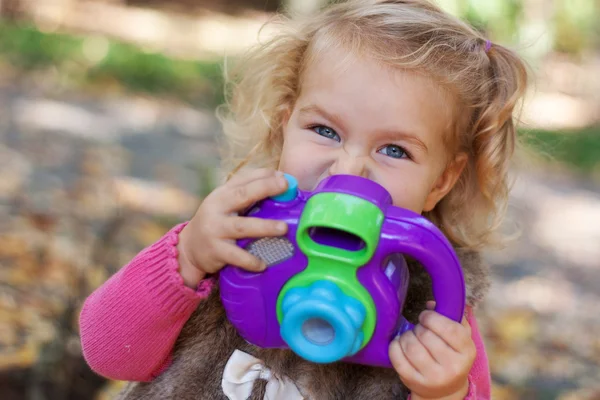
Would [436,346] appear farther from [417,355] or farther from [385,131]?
[385,131]

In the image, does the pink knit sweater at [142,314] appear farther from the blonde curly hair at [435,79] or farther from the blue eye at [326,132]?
the blonde curly hair at [435,79]

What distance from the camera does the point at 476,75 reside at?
171 centimetres

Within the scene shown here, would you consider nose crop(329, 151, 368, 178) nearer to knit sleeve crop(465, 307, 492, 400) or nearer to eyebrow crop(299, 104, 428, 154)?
eyebrow crop(299, 104, 428, 154)

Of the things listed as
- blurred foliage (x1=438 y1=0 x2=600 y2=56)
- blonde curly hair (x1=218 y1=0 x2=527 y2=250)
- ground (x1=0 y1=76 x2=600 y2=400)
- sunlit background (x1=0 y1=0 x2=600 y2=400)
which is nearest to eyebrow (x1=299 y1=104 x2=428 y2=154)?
blonde curly hair (x1=218 y1=0 x2=527 y2=250)

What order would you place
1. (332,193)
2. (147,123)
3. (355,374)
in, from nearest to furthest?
(332,193) → (355,374) → (147,123)

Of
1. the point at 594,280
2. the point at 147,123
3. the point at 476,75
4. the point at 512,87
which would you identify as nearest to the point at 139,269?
the point at 476,75

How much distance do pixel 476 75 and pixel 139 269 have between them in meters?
0.81

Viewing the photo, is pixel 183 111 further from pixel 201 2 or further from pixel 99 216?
pixel 201 2

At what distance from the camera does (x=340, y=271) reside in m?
1.29

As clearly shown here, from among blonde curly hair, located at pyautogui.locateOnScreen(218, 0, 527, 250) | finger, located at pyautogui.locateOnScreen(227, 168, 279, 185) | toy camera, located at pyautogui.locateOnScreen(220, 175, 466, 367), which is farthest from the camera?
blonde curly hair, located at pyautogui.locateOnScreen(218, 0, 527, 250)

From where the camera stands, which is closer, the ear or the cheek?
the cheek

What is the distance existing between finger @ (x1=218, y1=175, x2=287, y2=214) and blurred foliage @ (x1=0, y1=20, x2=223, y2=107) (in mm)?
5003

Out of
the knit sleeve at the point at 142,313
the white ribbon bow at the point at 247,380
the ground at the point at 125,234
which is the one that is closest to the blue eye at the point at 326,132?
the knit sleeve at the point at 142,313

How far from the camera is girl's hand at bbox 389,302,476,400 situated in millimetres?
1398
